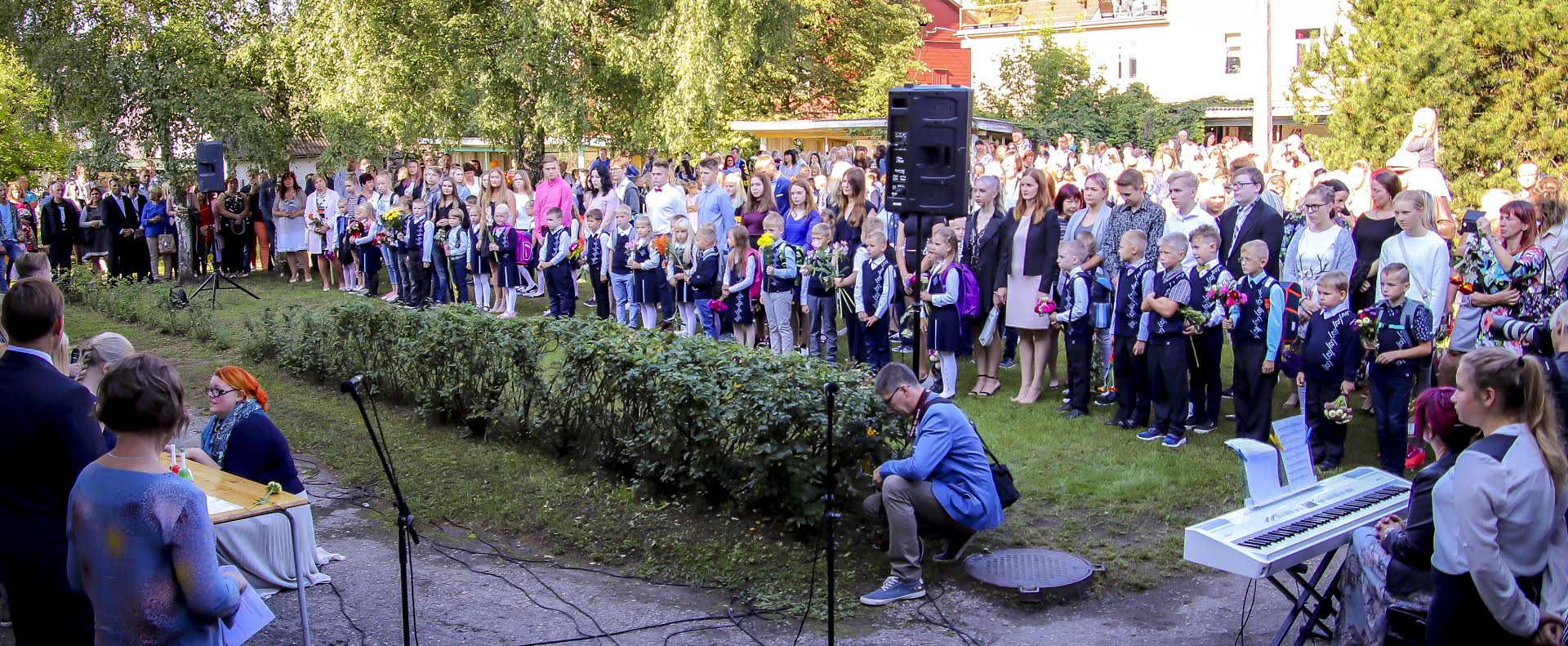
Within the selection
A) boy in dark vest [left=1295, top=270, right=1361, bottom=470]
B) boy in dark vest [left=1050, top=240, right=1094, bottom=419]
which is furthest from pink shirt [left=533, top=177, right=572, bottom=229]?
boy in dark vest [left=1295, top=270, right=1361, bottom=470]

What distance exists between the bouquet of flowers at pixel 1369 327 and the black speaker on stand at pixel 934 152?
2686 millimetres

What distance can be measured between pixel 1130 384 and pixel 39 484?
7160mm

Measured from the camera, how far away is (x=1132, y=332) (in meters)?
8.87

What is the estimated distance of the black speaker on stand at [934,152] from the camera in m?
8.40

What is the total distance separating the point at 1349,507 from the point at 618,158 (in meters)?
13.5

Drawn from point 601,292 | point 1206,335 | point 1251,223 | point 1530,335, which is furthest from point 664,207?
point 1530,335

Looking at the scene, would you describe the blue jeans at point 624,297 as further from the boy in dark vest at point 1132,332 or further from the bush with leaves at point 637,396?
the boy in dark vest at point 1132,332

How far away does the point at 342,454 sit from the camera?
28.9ft

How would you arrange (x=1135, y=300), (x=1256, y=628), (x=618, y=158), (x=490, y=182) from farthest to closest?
(x=618, y=158)
(x=490, y=182)
(x=1135, y=300)
(x=1256, y=628)

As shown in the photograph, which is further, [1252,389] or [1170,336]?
[1170,336]

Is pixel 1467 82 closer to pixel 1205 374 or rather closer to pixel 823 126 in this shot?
pixel 1205 374

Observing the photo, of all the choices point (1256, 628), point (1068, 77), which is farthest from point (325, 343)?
point (1068, 77)

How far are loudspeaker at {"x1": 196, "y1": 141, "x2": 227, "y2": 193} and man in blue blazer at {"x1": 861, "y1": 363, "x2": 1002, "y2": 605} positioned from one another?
49.0ft

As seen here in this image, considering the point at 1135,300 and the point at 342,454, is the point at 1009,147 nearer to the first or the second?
the point at 1135,300
